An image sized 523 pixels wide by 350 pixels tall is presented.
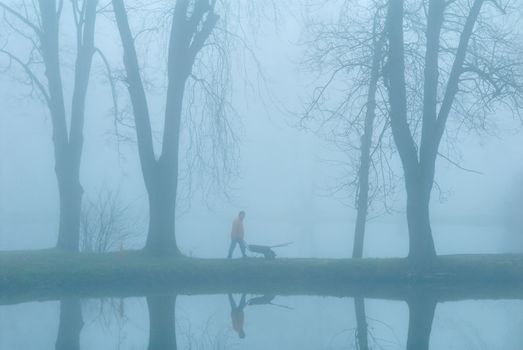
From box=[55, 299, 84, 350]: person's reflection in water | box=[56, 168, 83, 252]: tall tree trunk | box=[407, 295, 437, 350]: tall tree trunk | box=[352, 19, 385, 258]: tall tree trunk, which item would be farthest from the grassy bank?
box=[352, 19, 385, 258]: tall tree trunk

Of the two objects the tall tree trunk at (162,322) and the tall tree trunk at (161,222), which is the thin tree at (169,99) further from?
the tall tree trunk at (162,322)

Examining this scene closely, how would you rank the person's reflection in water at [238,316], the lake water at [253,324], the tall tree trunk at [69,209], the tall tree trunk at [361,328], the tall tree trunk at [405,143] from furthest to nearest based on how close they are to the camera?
the tall tree trunk at [69,209], the tall tree trunk at [405,143], the person's reflection in water at [238,316], the tall tree trunk at [361,328], the lake water at [253,324]

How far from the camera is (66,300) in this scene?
15.7 m

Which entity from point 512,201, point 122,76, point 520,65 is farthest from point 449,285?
point 512,201

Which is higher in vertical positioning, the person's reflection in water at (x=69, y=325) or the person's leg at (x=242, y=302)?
the person's leg at (x=242, y=302)

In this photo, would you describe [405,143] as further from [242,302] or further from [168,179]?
[242,302]

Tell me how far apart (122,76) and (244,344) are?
44.5ft

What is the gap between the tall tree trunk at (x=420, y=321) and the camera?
10.6m

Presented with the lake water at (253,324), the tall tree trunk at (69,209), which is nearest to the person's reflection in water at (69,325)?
the lake water at (253,324)

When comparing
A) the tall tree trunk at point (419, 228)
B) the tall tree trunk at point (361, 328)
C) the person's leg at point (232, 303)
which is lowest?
the tall tree trunk at point (361, 328)

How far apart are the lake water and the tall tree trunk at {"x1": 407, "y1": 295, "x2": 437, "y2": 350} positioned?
0.06 feet

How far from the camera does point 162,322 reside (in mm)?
12352

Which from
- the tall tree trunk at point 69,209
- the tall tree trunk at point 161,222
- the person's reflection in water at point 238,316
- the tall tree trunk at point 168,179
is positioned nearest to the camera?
A: the person's reflection in water at point 238,316

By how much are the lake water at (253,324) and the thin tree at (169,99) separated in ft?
19.0
